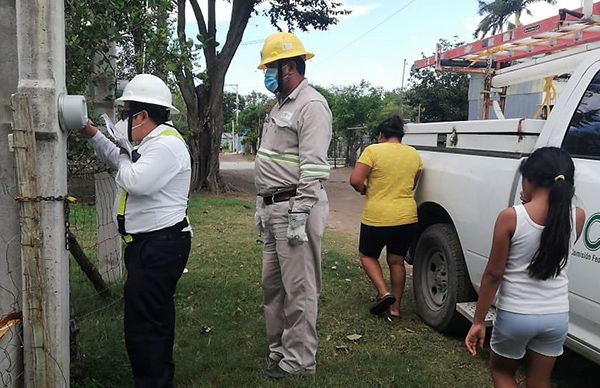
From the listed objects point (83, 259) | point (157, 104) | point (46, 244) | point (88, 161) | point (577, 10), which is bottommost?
point (83, 259)

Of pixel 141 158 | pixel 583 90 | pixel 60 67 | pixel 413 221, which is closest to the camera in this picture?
pixel 60 67

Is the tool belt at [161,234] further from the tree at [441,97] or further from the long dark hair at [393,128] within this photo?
the tree at [441,97]

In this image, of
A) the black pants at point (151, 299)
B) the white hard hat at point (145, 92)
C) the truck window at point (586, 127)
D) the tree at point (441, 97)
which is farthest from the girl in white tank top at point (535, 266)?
the tree at point (441, 97)

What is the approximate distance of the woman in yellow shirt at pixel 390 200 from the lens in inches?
188

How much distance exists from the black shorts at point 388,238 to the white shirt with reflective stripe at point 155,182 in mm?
2161

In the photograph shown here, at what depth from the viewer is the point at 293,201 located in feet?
11.4

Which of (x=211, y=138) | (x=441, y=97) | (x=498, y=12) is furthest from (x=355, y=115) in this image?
(x=498, y=12)

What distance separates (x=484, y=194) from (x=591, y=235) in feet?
3.05

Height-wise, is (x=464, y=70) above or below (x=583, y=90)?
above

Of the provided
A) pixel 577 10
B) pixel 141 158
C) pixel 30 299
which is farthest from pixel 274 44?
pixel 577 10

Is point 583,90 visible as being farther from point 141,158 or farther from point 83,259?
point 83,259

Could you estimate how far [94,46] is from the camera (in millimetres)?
4125

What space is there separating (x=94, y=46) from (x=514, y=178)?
3096 millimetres

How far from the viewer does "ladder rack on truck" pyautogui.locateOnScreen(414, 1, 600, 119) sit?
4340 mm
